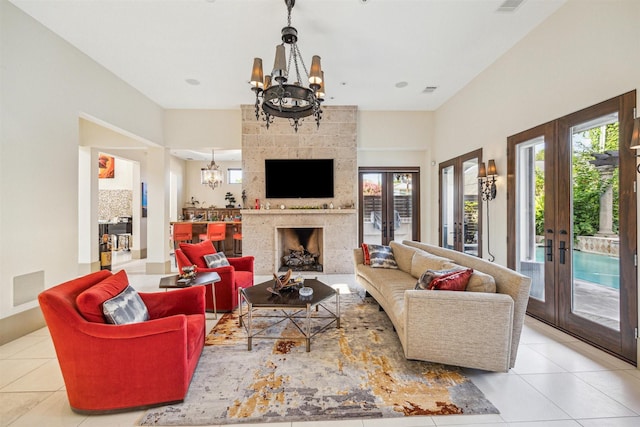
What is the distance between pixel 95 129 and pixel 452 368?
25.2 feet

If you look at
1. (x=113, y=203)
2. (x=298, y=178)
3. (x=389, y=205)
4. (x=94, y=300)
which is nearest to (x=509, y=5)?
(x=298, y=178)

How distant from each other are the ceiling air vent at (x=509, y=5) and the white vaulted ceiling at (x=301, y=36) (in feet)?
0.12

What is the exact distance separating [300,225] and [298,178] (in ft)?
3.39

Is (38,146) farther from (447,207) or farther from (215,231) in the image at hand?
(447,207)

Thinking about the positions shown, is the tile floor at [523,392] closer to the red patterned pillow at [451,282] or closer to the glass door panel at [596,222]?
the glass door panel at [596,222]

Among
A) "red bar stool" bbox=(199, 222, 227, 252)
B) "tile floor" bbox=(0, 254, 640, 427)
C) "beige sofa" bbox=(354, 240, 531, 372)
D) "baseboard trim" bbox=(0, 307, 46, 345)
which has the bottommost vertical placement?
"tile floor" bbox=(0, 254, 640, 427)

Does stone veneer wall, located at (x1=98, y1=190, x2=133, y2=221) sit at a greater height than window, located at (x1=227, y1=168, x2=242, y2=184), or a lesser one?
lesser

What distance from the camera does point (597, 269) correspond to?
2.88 m

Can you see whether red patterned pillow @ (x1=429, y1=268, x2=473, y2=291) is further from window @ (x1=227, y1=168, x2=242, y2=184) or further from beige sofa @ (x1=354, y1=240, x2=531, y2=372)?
window @ (x1=227, y1=168, x2=242, y2=184)

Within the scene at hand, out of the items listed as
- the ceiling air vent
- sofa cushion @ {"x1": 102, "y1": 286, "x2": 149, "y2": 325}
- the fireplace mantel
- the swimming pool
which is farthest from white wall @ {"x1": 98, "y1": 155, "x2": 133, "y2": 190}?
the swimming pool

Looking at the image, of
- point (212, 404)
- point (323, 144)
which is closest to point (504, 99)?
point (323, 144)

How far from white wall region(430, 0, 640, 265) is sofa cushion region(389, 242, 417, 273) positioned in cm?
144

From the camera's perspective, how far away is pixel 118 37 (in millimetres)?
3674

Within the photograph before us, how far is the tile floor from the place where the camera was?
6.10ft
